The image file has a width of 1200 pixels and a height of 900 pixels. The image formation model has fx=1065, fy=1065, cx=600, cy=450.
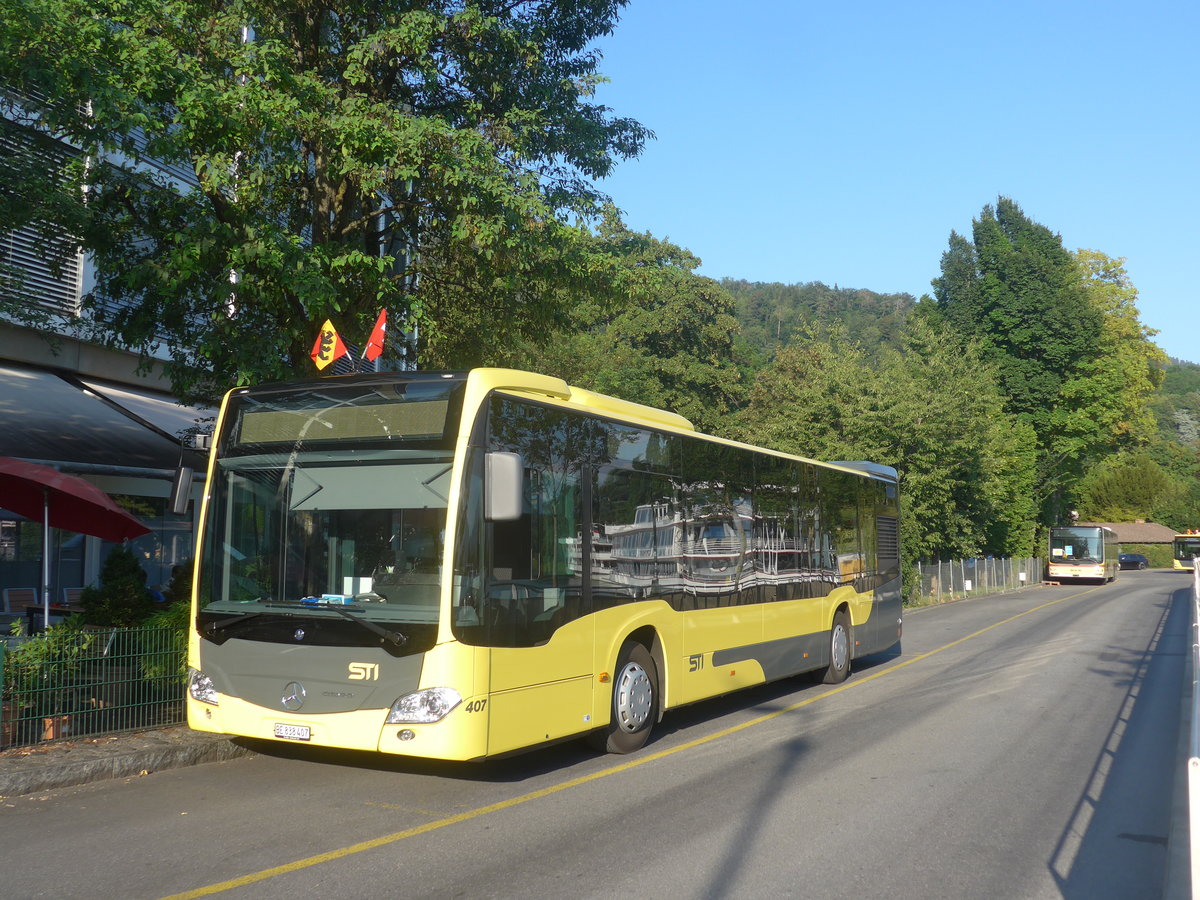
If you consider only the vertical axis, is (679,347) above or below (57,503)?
above

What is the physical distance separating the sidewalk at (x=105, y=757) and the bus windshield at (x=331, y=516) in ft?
4.47

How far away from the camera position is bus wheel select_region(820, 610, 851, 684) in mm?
14586

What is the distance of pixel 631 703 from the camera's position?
9.37 m

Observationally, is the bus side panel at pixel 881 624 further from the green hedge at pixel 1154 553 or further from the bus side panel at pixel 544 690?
the green hedge at pixel 1154 553

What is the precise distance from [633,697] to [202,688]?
3586 millimetres

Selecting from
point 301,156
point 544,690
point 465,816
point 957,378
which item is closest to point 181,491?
point 544,690

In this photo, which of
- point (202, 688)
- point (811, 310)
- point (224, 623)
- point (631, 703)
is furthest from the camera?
point (811, 310)

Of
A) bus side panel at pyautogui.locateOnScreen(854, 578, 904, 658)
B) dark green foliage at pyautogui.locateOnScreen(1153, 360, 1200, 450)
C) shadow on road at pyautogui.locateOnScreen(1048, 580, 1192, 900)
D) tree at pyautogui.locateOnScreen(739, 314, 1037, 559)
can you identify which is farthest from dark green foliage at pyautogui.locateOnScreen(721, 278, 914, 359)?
shadow on road at pyautogui.locateOnScreen(1048, 580, 1192, 900)

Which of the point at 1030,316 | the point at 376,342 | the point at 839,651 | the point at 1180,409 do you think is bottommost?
the point at 839,651

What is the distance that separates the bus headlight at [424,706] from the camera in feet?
23.5

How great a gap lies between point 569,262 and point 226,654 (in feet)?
25.1

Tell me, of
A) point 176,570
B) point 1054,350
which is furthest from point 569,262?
point 1054,350

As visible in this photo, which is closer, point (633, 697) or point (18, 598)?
point (633, 697)

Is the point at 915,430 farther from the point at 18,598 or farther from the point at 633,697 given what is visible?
the point at 633,697
